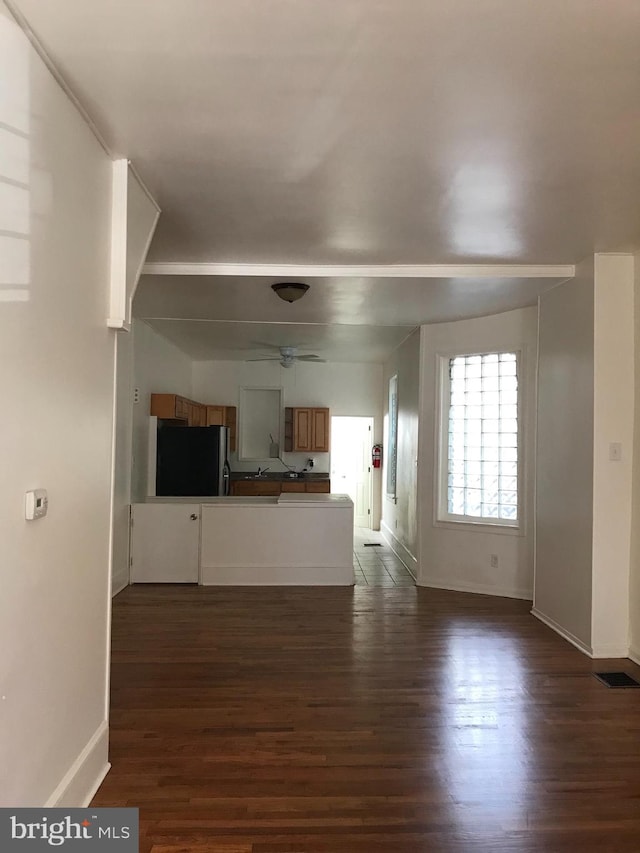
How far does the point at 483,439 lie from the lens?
5703mm

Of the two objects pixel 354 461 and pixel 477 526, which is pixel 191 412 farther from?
pixel 477 526

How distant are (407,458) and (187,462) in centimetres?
249

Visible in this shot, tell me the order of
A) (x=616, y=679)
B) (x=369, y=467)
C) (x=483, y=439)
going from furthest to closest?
(x=369, y=467)
(x=483, y=439)
(x=616, y=679)

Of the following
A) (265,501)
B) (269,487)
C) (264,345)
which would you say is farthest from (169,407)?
(269,487)

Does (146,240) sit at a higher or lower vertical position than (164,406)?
higher

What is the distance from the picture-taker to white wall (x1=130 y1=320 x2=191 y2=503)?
5.83m

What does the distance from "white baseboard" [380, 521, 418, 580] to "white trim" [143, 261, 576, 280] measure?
10.2 feet

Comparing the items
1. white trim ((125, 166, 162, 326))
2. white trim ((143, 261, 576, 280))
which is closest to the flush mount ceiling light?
white trim ((143, 261, 576, 280))

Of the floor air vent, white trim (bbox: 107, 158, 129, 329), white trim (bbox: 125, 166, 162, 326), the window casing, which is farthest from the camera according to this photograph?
the window casing

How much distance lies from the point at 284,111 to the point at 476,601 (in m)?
4.38

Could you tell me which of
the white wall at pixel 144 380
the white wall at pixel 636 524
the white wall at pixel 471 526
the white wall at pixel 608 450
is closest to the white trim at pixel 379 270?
the white wall at pixel 608 450

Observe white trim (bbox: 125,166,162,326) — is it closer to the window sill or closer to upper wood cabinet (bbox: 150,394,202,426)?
upper wood cabinet (bbox: 150,394,202,426)

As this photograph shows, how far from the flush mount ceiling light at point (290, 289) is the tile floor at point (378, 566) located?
2.98 meters

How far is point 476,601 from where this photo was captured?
208 inches
